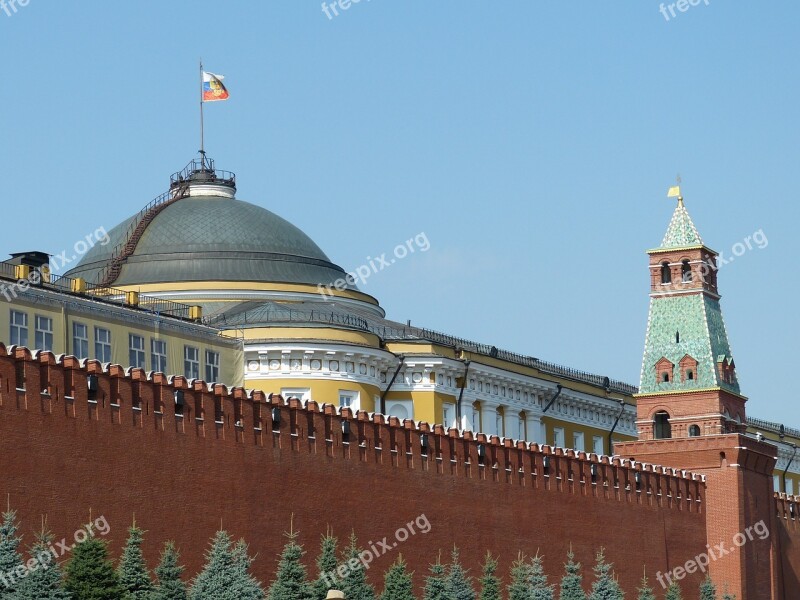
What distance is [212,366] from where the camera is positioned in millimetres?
53719

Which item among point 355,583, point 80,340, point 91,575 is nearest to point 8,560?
point 91,575

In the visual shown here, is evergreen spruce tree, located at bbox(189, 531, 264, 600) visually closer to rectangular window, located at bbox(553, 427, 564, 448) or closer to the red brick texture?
the red brick texture

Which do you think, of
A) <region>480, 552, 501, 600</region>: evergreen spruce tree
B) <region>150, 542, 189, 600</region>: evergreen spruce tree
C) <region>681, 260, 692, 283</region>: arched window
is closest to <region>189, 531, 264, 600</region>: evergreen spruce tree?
<region>150, 542, 189, 600</region>: evergreen spruce tree

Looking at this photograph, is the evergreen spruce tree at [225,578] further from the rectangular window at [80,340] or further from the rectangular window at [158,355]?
the rectangular window at [158,355]

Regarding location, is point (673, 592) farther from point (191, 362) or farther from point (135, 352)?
point (135, 352)

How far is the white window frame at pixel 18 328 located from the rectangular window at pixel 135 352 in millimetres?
3620

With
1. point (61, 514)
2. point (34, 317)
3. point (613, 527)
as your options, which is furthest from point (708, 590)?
point (61, 514)

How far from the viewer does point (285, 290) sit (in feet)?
201

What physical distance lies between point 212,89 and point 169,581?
90.4ft

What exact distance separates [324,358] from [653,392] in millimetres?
11914

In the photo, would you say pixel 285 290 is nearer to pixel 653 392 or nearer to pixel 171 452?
pixel 653 392

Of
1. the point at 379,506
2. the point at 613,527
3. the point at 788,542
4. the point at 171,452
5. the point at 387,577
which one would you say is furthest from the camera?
the point at 788,542

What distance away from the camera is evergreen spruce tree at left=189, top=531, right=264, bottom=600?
3762 centimetres

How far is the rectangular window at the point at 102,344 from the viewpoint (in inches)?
1930
